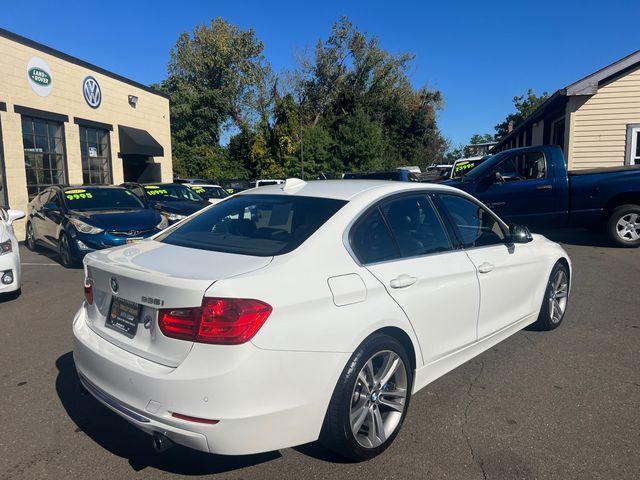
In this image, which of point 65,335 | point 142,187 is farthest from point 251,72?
point 65,335

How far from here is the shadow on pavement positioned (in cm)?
284

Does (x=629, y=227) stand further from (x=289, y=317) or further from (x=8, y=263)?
(x=8, y=263)

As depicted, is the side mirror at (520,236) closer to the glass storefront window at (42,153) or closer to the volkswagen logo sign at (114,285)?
the volkswagen logo sign at (114,285)

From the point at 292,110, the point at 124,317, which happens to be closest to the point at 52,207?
the point at 124,317

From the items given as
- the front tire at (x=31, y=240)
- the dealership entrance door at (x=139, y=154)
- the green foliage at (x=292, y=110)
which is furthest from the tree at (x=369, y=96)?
the front tire at (x=31, y=240)

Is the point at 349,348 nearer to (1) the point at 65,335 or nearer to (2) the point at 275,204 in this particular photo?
(2) the point at 275,204

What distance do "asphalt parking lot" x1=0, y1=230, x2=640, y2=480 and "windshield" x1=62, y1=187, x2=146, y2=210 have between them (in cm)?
488

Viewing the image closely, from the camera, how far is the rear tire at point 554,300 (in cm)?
483

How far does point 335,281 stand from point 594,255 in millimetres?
8282

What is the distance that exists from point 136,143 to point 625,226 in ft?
55.8

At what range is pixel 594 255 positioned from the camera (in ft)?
30.5

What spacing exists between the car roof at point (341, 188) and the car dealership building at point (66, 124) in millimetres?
12993

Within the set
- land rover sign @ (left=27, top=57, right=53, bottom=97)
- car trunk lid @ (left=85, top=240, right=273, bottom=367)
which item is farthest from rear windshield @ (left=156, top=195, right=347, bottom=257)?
land rover sign @ (left=27, top=57, right=53, bottom=97)

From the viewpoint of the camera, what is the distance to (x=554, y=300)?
5.00m
